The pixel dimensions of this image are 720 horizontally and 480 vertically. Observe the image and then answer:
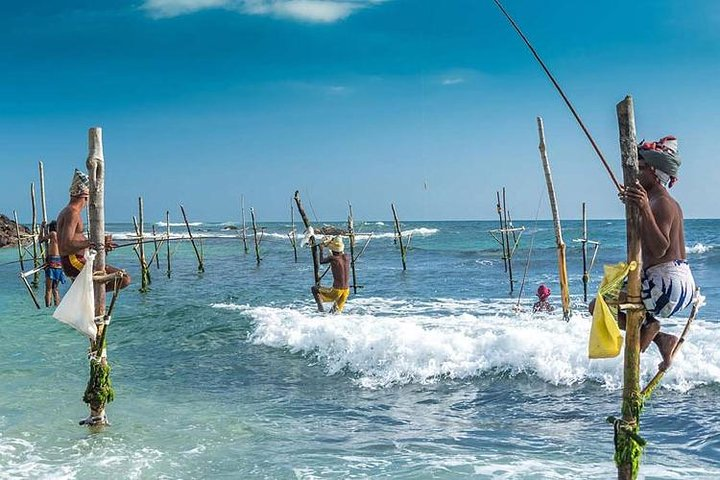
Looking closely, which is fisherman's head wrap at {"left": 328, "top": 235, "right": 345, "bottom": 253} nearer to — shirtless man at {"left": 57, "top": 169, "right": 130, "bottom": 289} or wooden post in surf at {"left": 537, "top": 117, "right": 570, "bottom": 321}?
wooden post in surf at {"left": 537, "top": 117, "right": 570, "bottom": 321}

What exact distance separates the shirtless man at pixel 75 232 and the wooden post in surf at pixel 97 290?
0.29 feet

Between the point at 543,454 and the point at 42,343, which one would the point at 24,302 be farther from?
the point at 543,454

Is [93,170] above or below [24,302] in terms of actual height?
above

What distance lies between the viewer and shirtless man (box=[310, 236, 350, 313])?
49.0 feet

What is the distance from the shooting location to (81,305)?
6633mm

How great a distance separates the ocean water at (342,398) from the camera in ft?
20.1

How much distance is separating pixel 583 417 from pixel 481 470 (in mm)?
2251

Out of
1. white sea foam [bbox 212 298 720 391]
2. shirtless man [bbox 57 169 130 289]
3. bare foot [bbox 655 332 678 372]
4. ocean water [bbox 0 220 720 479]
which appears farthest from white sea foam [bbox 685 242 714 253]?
shirtless man [bbox 57 169 130 289]

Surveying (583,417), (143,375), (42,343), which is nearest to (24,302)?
(42,343)

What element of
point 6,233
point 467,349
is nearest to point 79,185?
point 467,349

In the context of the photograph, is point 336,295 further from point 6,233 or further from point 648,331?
point 6,233

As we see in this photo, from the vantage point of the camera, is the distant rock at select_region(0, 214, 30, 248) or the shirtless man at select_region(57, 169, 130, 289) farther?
the distant rock at select_region(0, 214, 30, 248)

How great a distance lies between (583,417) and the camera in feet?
24.6

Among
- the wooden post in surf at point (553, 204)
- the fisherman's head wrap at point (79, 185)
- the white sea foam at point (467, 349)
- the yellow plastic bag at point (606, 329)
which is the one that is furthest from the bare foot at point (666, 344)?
the wooden post in surf at point (553, 204)
